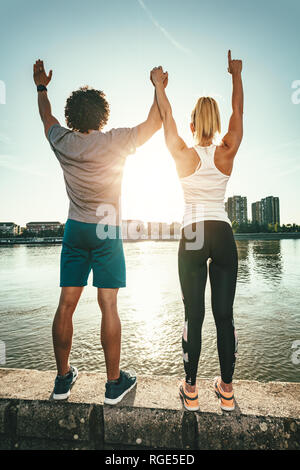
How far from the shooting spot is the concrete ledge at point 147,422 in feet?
6.01

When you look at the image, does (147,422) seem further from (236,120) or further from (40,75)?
(40,75)

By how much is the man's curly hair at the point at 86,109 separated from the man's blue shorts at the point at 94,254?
701mm

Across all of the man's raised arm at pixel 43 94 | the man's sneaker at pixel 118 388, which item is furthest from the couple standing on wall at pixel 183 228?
the man's raised arm at pixel 43 94

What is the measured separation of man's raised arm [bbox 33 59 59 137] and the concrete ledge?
1.87m

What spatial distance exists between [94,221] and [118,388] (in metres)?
1.11

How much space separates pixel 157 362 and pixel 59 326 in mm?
2126

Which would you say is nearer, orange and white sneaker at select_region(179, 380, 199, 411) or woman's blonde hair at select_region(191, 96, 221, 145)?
orange and white sneaker at select_region(179, 380, 199, 411)

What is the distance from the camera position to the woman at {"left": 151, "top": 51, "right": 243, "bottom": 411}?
2021 mm

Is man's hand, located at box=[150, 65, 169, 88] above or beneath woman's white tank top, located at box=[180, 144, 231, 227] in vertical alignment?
above

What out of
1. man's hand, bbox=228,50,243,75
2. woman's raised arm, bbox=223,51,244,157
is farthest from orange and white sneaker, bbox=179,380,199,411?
man's hand, bbox=228,50,243,75

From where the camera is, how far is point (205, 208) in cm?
208

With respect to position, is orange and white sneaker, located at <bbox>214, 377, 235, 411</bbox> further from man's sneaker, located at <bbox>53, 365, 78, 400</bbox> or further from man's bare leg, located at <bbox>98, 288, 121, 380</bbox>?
man's sneaker, located at <bbox>53, 365, 78, 400</bbox>
